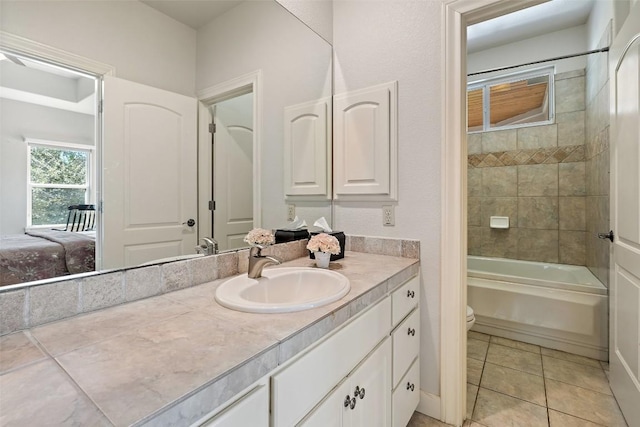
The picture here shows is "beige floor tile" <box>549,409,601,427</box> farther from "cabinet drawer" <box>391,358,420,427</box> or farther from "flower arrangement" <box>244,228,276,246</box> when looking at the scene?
"flower arrangement" <box>244,228,276,246</box>

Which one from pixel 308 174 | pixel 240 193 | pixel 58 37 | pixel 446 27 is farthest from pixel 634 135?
pixel 58 37

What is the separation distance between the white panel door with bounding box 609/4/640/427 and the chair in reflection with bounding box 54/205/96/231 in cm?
215

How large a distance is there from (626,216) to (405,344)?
1.25 metres

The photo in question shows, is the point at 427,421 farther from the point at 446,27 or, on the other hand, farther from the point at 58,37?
the point at 58,37

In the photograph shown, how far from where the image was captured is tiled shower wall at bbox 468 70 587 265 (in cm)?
281

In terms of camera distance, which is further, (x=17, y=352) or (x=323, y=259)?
(x=323, y=259)

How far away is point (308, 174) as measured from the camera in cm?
187

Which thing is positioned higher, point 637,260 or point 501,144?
point 501,144

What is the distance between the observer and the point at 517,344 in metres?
2.38

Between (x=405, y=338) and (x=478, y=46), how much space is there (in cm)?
322

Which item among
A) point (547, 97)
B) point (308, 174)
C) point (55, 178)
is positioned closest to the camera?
point (55, 178)

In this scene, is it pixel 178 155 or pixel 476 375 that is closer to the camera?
pixel 178 155

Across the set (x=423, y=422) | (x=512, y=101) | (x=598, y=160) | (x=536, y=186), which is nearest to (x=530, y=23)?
(x=512, y=101)

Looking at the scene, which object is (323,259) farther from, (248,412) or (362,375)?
(248,412)
